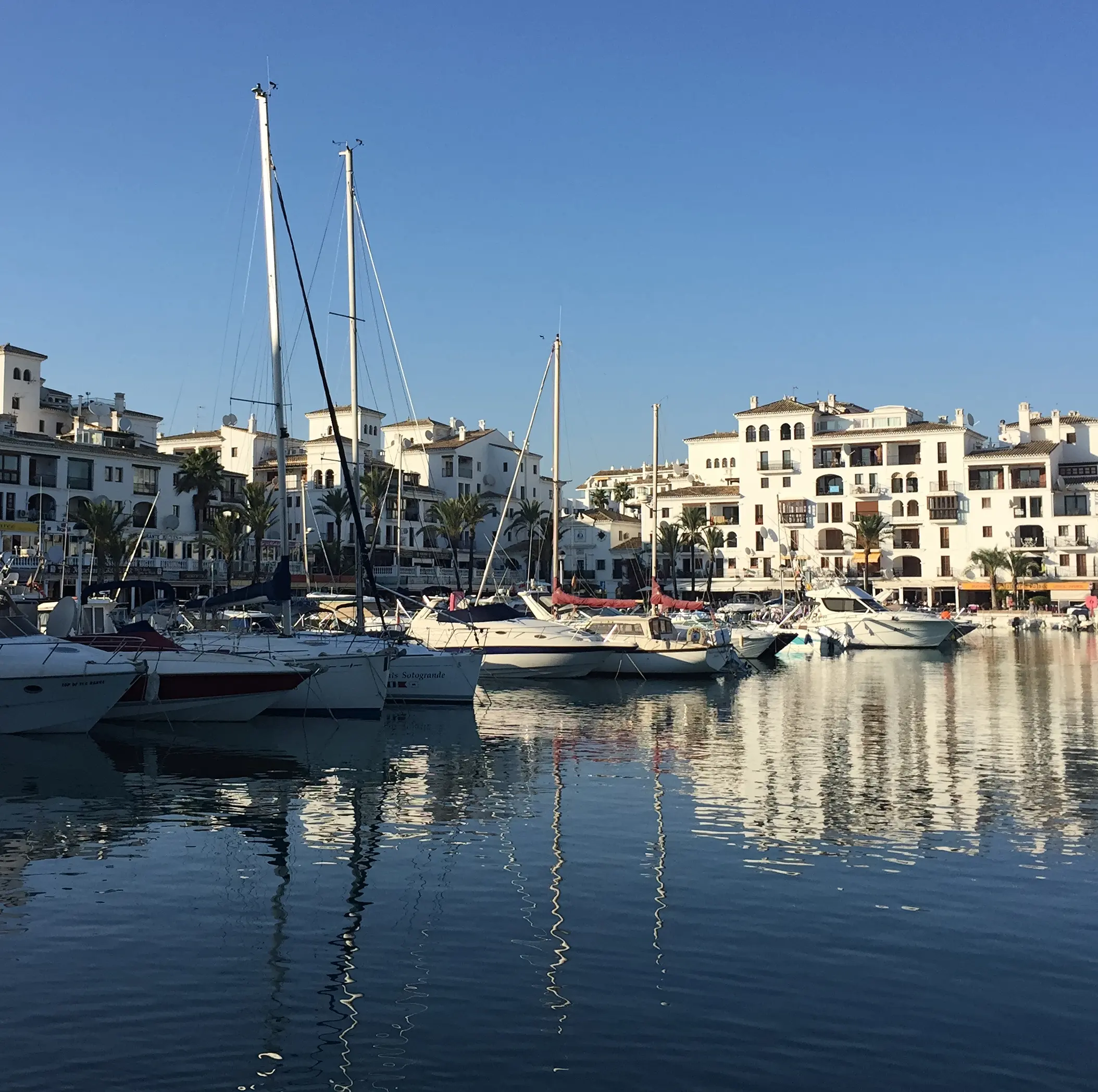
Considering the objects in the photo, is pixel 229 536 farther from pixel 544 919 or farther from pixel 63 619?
pixel 544 919

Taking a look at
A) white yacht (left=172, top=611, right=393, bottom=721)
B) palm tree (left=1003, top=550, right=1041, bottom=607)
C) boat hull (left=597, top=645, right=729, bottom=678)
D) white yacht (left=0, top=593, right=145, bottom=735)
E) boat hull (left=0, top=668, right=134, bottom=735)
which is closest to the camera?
white yacht (left=0, top=593, right=145, bottom=735)

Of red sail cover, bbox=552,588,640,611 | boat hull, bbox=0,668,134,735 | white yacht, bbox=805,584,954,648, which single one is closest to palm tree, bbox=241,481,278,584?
red sail cover, bbox=552,588,640,611

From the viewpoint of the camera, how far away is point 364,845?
17.5 metres

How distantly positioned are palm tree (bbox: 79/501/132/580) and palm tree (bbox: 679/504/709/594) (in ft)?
181

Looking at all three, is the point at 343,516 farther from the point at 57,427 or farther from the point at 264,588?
the point at 264,588

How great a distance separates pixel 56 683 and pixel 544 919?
727 inches

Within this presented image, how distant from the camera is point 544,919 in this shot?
13461 mm

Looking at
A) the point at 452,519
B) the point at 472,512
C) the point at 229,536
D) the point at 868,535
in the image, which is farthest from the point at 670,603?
the point at 868,535

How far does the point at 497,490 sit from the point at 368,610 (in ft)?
208

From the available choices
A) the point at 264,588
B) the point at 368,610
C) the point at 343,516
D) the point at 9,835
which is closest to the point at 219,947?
the point at 9,835

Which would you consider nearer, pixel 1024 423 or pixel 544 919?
pixel 544 919

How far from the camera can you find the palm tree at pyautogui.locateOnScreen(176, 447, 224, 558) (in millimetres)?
86375

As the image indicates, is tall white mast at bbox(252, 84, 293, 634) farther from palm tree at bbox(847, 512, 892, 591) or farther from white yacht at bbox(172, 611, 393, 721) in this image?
palm tree at bbox(847, 512, 892, 591)

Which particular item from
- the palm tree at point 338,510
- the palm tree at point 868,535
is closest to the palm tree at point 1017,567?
the palm tree at point 868,535
